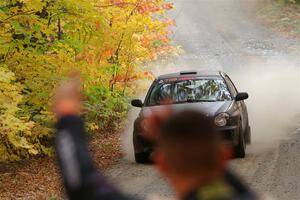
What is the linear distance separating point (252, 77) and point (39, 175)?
15537 millimetres

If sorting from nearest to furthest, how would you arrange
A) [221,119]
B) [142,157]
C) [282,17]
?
1. [221,119]
2. [142,157]
3. [282,17]

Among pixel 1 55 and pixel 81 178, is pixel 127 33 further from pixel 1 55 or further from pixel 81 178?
pixel 81 178

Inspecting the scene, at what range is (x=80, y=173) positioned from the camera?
80.0 inches

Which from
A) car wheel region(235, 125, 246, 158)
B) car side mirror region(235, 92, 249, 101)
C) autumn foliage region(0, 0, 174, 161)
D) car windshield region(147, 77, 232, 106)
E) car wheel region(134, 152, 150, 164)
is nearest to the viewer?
autumn foliage region(0, 0, 174, 161)

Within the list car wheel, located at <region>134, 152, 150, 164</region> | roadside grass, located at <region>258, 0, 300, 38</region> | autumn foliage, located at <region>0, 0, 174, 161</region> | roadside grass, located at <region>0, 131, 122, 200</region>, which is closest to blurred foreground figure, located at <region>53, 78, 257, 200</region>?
autumn foliage, located at <region>0, 0, 174, 161</region>

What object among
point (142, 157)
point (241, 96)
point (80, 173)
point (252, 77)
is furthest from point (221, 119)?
point (252, 77)

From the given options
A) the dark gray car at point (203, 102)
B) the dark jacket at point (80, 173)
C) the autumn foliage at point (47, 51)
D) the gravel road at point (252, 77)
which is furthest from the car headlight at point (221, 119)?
the dark jacket at point (80, 173)

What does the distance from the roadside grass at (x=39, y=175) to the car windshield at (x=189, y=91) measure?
1.61 metres

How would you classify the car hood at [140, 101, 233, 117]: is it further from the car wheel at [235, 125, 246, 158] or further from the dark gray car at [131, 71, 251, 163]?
the car wheel at [235, 125, 246, 158]

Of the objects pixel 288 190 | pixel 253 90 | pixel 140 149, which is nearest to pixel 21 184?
pixel 140 149

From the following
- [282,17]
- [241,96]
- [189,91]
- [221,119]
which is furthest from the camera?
[282,17]

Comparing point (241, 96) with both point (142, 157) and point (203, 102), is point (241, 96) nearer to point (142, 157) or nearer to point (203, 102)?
point (203, 102)

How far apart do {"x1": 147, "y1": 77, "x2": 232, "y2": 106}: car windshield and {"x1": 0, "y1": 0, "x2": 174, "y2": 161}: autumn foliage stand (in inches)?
52.1

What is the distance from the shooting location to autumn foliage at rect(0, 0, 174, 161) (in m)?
9.25
